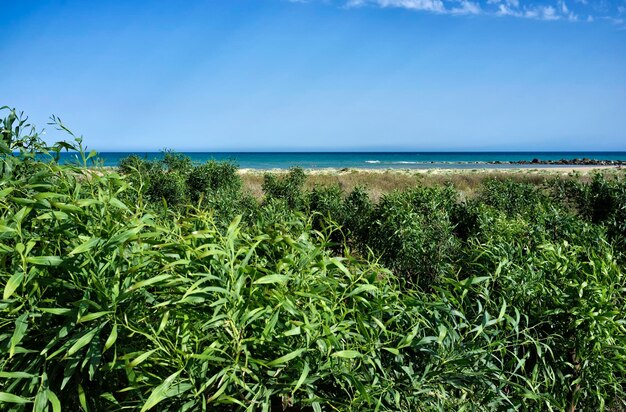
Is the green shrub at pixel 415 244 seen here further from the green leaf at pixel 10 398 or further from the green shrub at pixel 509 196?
the green leaf at pixel 10 398

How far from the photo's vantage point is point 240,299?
1579 mm

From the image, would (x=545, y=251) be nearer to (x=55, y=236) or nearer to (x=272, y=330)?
(x=272, y=330)

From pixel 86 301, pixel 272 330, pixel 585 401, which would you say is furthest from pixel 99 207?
pixel 585 401

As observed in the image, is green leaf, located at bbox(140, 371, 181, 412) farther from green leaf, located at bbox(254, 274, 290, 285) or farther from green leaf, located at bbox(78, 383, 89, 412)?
green leaf, located at bbox(254, 274, 290, 285)

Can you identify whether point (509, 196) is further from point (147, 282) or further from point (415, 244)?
point (147, 282)

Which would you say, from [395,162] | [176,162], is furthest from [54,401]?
[395,162]

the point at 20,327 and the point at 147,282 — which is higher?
the point at 147,282

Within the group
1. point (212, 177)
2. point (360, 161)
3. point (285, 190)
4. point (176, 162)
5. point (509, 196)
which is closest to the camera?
point (509, 196)

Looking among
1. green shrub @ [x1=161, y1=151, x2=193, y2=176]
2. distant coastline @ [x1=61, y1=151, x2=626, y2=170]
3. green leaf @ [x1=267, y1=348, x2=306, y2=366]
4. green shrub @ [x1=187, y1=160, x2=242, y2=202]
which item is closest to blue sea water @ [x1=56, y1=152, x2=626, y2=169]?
distant coastline @ [x1=61, y1=151, x2=626, y2=170]

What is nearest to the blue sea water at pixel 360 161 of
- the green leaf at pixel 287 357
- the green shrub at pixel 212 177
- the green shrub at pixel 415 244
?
the green leaf at pixel 287 357

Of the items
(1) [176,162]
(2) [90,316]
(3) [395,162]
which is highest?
(1) [176,162]

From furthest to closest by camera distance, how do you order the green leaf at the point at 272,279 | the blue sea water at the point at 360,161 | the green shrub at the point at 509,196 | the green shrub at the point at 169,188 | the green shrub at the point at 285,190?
the blue sea water at the point at 360,161, the green shrub at the point at 285,190, the green shrub at the point at 169,188, the green shrub at the point at 509,196, the green leaf at the point at 272,279

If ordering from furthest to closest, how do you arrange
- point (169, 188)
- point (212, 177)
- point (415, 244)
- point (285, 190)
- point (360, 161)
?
point (360, 161) < point (212, 177) < point (285, 190) < point (169, 188) < point (415, 244)

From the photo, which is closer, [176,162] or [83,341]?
[83,341]
